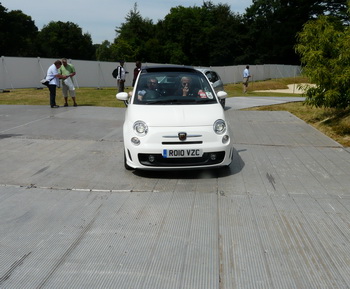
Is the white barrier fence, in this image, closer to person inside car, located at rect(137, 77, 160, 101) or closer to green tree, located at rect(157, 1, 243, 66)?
person inside car, located at rect(137, 77, 160, 101)

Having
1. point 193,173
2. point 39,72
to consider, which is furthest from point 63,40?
point 193,173

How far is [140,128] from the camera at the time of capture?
542cm

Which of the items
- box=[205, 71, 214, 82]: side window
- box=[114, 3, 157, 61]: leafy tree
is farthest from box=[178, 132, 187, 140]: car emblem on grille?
box=[114, 3, 157, 61]: leafy tree

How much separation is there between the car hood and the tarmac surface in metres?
0.82

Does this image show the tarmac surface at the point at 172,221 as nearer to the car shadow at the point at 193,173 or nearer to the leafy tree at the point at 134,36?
the car shadow at the point at 193,173

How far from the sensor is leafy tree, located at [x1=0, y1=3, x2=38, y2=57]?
6525 centimetres

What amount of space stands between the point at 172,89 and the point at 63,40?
83.8 meters

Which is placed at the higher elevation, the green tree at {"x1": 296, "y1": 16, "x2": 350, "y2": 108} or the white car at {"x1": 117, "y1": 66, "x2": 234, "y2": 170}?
the green tree at {"x1": 296, "y1": 16, "x2": 350, "y2": 108}

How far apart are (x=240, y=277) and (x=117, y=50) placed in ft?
217

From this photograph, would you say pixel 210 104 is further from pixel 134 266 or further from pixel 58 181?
pixel 134 266

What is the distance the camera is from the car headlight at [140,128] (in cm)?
539

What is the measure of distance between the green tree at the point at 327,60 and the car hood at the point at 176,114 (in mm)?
4909

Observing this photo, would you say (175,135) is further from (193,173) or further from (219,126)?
(193,173)

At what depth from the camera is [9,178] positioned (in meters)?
5.40
